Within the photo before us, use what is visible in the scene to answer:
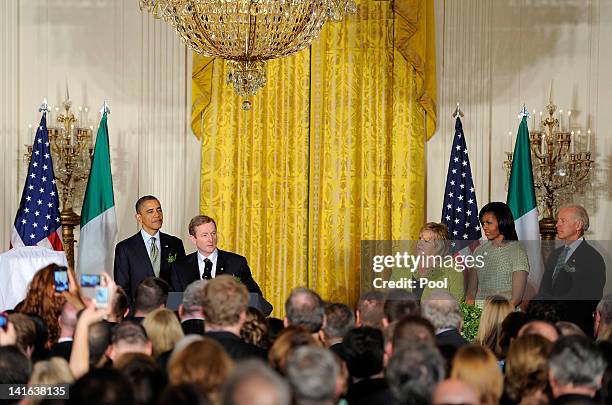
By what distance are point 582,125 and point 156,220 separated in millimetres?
4373

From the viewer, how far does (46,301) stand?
5.74 metres

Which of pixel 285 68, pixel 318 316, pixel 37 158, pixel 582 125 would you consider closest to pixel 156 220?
pixel 37 158

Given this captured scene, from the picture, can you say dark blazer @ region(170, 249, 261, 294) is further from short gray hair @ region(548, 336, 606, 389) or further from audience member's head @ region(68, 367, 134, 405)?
Result: audience member's head @ region(68, 367, 134, 405)

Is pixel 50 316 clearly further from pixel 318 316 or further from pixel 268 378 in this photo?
pixel 268 378

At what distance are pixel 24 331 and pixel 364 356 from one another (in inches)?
62.2

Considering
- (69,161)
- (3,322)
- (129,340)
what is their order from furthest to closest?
(69,161) → (129,340) → (3,322)

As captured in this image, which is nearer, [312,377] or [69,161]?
[312,377]

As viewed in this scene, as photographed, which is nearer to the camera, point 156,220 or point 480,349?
point 480,349

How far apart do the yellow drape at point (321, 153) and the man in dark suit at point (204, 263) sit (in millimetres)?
2050

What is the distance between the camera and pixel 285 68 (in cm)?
1068

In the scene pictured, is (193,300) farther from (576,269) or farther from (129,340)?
(576,269)

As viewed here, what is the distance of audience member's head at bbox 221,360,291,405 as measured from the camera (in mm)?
3197

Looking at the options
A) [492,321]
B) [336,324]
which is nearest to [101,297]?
[336,324]

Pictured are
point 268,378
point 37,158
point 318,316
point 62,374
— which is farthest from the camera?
point 37,158
